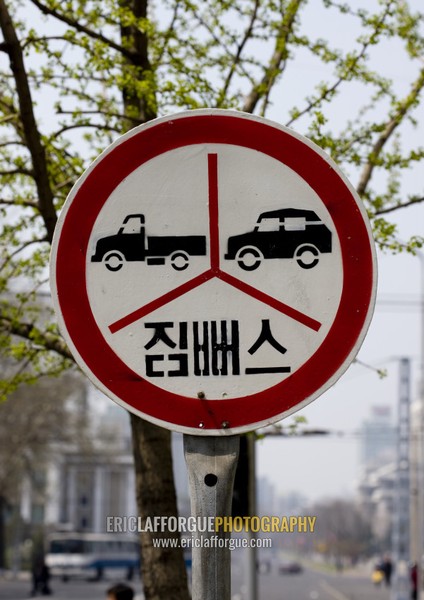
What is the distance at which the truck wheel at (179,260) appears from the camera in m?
2.38

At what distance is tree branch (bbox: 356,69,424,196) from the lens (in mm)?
8000

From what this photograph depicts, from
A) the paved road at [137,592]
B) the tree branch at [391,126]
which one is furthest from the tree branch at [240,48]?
the paved road at [137,592]

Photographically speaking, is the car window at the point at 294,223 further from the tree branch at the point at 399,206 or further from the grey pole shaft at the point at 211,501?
the tree branch at the point at 399,206

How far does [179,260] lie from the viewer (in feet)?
7.82

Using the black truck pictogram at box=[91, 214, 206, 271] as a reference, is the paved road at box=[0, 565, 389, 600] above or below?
below

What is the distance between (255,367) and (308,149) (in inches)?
18.1

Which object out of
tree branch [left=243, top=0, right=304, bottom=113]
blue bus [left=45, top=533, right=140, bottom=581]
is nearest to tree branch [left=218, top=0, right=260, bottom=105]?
tree branch [left=243, top=0, right=304, bottom=113]

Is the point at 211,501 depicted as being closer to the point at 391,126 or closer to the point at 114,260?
the point at 114,260

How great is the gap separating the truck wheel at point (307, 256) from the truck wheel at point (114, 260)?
1.14 ft

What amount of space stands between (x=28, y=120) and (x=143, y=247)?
4.27 metres

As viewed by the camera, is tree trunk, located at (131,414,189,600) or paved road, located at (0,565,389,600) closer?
tree trunk, located at (131,414,189,600)

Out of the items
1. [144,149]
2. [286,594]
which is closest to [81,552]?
[286,594]

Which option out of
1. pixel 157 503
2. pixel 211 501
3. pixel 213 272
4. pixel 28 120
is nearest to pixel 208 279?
pixel 213 272

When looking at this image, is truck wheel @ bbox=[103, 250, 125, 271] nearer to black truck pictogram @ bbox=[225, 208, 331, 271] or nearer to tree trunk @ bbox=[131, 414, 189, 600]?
black truck pictogram @ bbox=[225, 208, 331, 271]
